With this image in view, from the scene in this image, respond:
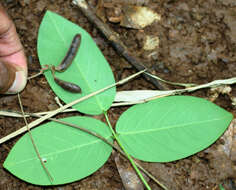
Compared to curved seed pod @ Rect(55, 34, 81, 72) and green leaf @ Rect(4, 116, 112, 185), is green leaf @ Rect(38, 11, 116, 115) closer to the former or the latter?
curved seed pod @ Rect(55, 34, 81, 72)

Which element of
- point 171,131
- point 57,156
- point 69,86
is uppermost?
point 69,86

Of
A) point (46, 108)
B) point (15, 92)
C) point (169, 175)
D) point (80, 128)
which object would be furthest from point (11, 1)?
point (169, 175)

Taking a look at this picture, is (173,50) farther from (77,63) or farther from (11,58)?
(11,58)

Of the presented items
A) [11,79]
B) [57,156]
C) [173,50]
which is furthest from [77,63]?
[173,50]

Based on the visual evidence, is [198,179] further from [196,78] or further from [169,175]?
[196,78]

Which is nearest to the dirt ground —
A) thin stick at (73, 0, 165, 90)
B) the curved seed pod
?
thin stick at (73, 0, 165, 90)

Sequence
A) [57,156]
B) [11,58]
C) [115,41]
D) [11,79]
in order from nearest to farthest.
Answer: [57,156] < [11,79] < [11,58] < [115,41]

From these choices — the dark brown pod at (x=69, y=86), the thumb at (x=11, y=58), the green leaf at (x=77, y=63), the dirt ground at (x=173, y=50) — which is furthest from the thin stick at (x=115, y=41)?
the thumb at (x=11, y=58)
